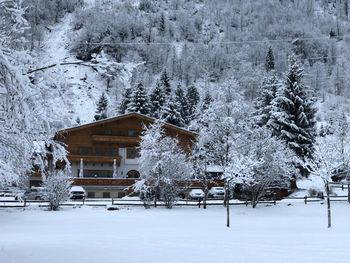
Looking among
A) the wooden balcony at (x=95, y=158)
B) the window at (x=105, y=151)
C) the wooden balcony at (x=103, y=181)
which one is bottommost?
the wooden balcony at (x=103, y=181)

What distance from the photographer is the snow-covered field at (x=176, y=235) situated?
1730 cm

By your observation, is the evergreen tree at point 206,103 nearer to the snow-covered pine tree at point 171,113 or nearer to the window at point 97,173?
the snow-covered pine tree at point 171,113

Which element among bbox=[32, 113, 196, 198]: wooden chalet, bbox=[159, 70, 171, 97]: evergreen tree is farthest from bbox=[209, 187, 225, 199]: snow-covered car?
bbox=[159, 70, 171, 97]: evergreen tree

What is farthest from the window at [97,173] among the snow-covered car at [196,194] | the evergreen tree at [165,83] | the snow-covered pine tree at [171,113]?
the evergreen tree at [165,83]

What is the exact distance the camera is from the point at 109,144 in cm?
6256

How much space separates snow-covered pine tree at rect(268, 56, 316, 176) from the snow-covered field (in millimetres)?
10642

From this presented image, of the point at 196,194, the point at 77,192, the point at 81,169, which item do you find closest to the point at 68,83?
the point at 77,192

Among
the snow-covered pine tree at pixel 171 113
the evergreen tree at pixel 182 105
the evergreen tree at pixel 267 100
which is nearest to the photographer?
the evergreen tree at pixel 267 100

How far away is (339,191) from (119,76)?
55937mm

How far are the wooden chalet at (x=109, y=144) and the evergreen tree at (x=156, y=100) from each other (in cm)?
1298

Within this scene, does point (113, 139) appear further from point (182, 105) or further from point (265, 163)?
point (182, 105)

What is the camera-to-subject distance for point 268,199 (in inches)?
2037

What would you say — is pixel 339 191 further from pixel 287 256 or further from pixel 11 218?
pixel 287 256

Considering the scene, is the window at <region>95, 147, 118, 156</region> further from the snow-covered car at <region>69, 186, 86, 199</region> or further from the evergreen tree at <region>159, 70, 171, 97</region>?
the evergreen tree at <region>159, 70, 171, 97</region>
